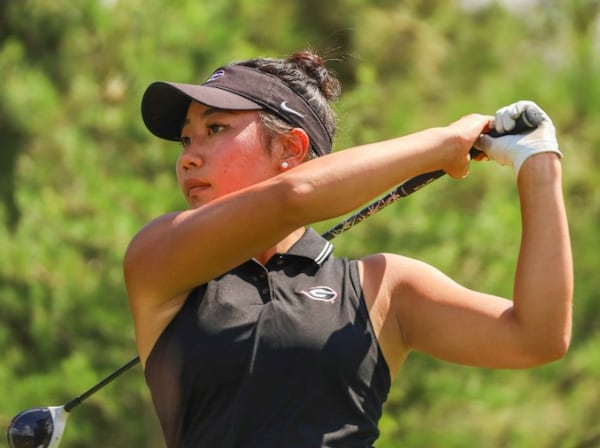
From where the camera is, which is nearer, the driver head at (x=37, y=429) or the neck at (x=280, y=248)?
the neck at (x=280, y=248)

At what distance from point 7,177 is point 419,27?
9.83 feet

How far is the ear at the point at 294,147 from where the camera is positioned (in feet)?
9.27

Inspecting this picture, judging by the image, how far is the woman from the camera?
2465mm

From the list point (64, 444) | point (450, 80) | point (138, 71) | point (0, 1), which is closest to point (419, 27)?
point (450, 80)

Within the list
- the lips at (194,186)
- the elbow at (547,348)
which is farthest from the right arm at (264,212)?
the elbow at (547,348)

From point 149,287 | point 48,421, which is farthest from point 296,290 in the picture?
point 48,421

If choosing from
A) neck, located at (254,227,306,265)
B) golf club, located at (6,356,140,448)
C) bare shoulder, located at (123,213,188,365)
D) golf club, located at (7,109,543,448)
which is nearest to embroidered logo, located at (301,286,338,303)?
neck, located at (254,227,306,265)

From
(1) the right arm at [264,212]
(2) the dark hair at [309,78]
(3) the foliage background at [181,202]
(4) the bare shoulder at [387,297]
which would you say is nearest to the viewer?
(1) the right arm at [264,212]

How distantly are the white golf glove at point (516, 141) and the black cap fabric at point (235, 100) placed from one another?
0.43 metres

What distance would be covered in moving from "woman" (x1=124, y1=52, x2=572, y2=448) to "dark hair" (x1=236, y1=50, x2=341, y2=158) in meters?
0.13

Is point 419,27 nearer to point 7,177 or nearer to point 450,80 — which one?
point 450,80

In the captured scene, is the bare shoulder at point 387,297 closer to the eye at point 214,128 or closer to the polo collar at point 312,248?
the polo collar at point 312,248

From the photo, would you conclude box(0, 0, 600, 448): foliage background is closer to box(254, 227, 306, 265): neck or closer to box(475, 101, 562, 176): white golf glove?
box(254, 227, 306, 265): neck

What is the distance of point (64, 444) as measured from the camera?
25.0 ft
